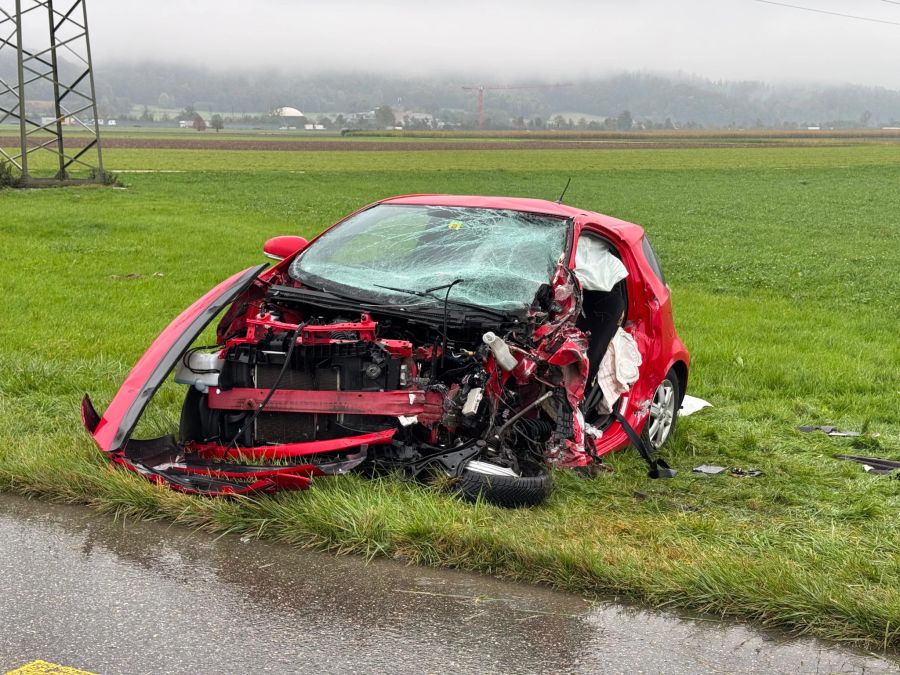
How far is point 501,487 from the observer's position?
5.24 metres

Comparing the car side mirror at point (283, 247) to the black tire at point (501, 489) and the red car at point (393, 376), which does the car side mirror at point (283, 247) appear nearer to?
the red car at point (393, 376)

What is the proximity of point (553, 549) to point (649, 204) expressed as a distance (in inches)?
1339

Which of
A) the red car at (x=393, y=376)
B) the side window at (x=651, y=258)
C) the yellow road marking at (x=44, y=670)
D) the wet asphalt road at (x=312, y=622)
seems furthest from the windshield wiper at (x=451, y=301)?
the yellow road marking at (x=44, y=670)

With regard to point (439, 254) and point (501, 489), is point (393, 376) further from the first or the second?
point (439, 254)

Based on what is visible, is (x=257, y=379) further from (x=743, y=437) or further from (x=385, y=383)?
(x=743, y=437)

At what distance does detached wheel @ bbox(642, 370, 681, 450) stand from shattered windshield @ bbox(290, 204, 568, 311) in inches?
52.7

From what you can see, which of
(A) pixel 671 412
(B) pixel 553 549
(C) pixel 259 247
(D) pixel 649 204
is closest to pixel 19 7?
(C) pixel 259 247

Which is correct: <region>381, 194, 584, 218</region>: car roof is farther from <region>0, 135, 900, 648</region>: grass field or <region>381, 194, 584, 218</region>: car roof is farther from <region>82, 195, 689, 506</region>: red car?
A: <region>0, 135, 900, 648</region>: grass field

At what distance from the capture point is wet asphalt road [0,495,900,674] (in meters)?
3.58

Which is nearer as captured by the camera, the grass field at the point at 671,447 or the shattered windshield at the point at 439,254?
the grass field at the point at 671,447

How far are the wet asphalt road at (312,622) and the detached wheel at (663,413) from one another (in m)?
2.81

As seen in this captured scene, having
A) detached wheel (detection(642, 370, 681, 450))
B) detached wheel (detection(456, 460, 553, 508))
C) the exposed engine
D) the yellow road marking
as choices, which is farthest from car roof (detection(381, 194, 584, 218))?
the yellow road marking

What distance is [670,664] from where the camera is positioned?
363 cm

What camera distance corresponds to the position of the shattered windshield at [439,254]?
592 cm
